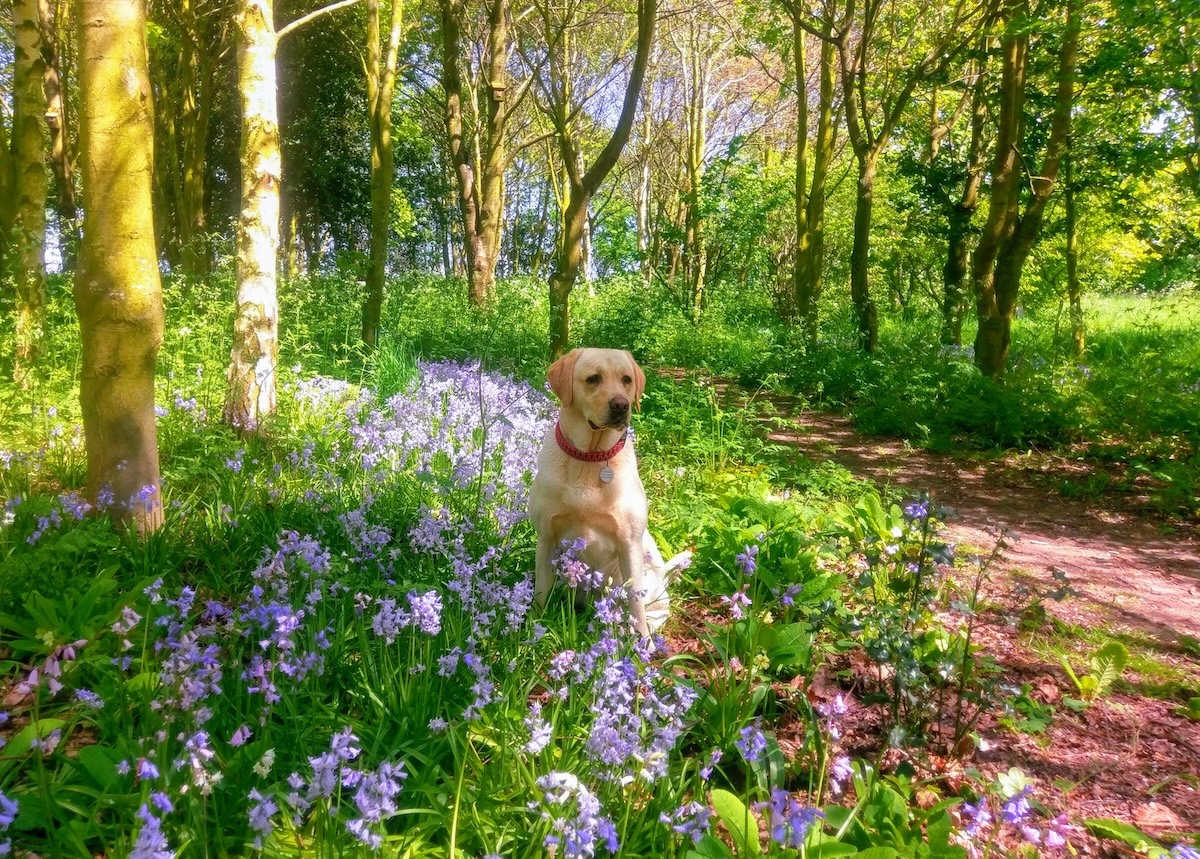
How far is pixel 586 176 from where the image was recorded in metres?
8.21

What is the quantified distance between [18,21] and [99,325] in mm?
6795

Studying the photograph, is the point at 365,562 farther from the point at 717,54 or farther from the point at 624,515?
the point at 717,54

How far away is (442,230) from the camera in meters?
41.2

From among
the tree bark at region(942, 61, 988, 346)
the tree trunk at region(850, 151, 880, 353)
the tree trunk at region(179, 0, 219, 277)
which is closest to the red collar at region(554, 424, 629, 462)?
the tree bark at region(942, 61, 988, 346)

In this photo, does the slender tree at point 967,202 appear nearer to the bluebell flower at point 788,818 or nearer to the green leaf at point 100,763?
the bluebell flower at point 788,818

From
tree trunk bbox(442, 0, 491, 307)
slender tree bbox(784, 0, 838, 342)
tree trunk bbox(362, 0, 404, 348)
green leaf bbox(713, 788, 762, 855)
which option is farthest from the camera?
slender tree bbox(784, 0, 838, 342)

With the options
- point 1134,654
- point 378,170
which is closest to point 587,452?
point 1134,654

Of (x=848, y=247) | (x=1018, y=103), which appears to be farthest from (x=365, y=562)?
(x=848, y=247)

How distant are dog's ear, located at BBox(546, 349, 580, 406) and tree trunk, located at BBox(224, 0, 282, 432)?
316cm

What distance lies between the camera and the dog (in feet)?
11.1

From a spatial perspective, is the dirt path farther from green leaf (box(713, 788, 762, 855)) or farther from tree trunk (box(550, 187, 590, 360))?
tree trunk (box(550, 187, 590, 360))

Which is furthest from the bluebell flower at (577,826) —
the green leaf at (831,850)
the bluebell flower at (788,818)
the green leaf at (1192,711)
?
the green leaf at (1192,711)

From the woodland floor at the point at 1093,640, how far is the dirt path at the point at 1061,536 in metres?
0.02

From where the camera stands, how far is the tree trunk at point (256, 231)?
5723 millimetres
